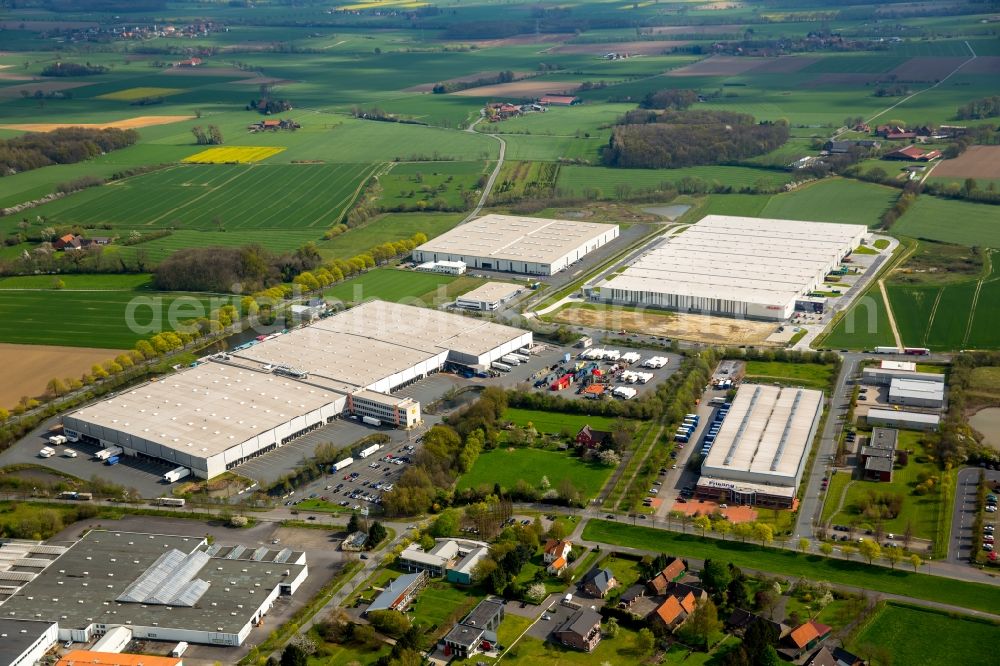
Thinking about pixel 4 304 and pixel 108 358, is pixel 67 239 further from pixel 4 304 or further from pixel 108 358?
pixel 108 358

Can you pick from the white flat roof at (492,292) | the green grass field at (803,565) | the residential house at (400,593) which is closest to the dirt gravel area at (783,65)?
the white flat roof at (492,292)

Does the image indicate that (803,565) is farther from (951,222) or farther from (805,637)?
(951,222)

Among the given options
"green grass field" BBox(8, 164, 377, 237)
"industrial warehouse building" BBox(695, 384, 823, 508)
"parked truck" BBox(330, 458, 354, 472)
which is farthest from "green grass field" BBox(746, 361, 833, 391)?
"green grass field" BBox(8, 164, 377, 237)

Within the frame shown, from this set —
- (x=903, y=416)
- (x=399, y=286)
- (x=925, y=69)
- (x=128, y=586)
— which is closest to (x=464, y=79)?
(x=925, y=69)

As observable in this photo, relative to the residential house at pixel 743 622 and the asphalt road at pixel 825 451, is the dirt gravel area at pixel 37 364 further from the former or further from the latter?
the asphalt road at pixel 825 451

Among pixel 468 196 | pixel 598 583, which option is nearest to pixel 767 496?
pixel 598 583

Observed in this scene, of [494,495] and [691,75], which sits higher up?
[691,75]
